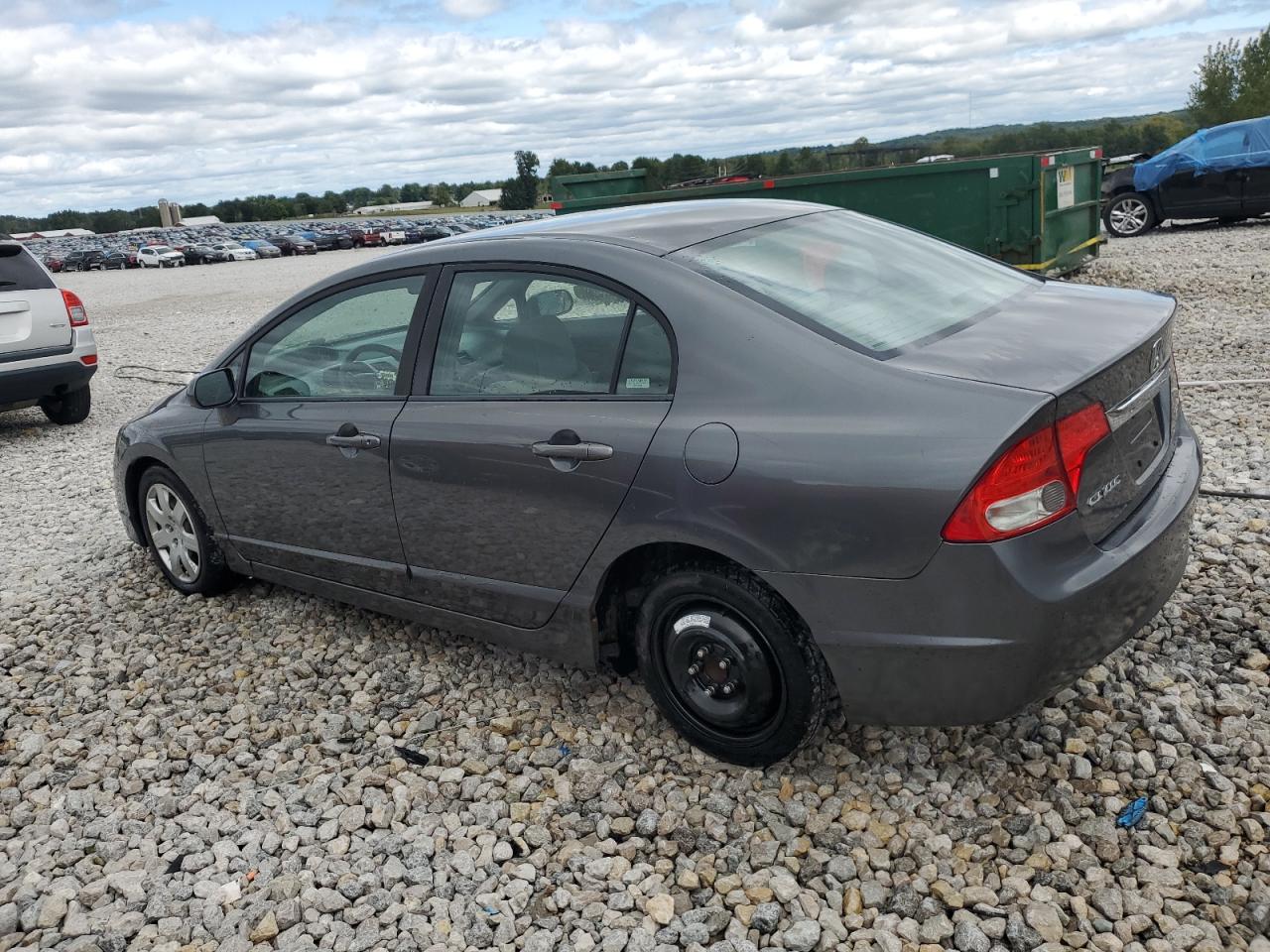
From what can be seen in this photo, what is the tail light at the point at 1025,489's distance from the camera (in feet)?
8.21

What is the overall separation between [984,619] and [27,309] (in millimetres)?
9040

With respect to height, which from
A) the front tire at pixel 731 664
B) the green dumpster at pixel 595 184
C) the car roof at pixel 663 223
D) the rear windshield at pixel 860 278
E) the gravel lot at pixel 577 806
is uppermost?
the green dumpster at pixel 595 184

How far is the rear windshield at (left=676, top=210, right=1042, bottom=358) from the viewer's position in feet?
9.96

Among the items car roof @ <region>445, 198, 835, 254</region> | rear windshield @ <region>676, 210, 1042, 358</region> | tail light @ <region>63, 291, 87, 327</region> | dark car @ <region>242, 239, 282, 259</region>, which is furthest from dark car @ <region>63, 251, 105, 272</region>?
rear windshield @ <region>676, 210, 1042, 358</region>

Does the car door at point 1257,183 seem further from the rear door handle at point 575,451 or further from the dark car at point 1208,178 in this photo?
the rear door handle at point 575,451

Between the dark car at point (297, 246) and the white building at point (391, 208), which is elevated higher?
the white building at point (391, 208)

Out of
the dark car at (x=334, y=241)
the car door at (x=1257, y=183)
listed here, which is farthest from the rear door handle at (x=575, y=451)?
the dark car at (x=334, y=241)

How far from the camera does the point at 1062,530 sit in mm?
2604

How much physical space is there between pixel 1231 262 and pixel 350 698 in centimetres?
1264

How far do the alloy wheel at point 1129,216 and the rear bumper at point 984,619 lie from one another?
53.5ft

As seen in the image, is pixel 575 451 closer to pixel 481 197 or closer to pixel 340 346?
pixel 340 346

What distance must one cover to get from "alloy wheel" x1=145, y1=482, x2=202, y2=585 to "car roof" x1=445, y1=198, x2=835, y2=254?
6.66 feet

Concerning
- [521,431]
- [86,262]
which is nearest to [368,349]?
[521,431]

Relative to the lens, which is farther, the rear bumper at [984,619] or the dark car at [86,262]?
the dark car at [86,262]
